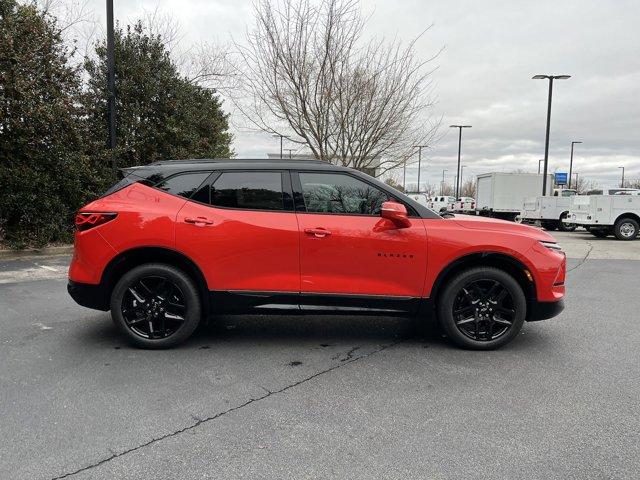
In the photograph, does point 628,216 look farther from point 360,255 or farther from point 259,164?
point 259,164

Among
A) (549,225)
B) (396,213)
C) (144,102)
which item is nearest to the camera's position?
(396,213)

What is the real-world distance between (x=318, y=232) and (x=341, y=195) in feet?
1.40

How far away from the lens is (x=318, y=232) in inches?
168

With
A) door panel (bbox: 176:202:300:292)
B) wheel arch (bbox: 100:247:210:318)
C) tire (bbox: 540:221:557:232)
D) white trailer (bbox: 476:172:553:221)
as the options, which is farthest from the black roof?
white trailer (bbox: 476:172:553:221)

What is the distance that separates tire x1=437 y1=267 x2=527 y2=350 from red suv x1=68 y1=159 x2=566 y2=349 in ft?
0.03

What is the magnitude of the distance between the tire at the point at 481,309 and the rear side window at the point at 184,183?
2.43 m

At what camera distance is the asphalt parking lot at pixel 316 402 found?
106 inches

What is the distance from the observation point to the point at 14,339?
4.69 metres

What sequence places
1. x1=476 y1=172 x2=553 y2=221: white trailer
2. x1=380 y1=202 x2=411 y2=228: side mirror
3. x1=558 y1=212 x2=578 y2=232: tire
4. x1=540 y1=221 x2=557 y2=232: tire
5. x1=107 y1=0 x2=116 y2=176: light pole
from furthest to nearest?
1. x1=476 y1=172 x2=553 y2=221: white trailer
2. x1=540 y1=221 x2=557 y2=232: tire
3. x1=558 y1=212 x2=578 y2=232: tire
4. x1=107 y1=0 x2=116 y2=176: light pole
5. x1=380 y1=202 x2=411 y2=228: side mirror

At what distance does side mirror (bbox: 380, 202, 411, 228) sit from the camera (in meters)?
4.10

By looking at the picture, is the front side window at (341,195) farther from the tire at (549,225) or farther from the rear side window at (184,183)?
the tire at (549,225)

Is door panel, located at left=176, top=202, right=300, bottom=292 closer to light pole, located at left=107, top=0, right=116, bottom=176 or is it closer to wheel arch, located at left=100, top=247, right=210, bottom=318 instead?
wheel arch, located at left=100, top=247, right=210, bottom=318

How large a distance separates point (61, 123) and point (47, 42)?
1686mm

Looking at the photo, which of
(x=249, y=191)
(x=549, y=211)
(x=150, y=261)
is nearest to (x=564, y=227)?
(x=549, y=211)
